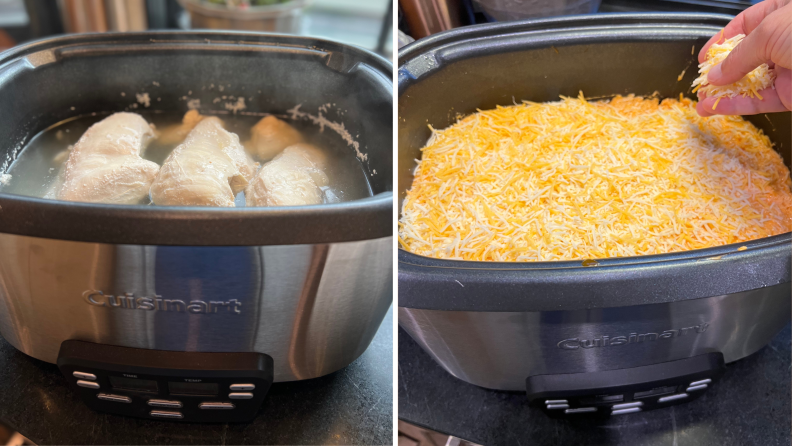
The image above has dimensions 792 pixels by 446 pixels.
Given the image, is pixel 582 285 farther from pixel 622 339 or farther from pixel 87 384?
pixel 87 384

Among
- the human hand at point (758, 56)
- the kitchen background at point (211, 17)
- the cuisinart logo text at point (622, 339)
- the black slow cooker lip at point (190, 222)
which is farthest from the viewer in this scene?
the kitchen background at point (211, 17)

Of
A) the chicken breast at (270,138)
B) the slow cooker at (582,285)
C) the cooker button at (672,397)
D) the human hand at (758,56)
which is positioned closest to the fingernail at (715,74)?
the human hand at (758,56)

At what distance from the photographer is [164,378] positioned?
66 cm

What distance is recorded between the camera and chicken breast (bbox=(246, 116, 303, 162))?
1.04 meters

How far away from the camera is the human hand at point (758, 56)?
74 centimetres

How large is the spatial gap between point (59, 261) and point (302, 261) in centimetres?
26

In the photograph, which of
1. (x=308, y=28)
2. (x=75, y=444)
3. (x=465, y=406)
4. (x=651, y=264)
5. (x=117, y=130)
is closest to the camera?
(x=651, y=264)

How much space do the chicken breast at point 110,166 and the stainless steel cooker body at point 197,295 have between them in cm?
25

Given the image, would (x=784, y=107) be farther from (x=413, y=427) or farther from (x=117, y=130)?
(x=117, y=130)

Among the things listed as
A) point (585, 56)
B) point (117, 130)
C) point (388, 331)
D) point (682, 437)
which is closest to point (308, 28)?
point (117, 130)

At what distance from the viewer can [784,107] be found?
890 mm

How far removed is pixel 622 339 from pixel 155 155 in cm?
89

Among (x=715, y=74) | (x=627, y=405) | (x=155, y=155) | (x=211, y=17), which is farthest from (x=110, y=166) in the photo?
(x=715, y=74)

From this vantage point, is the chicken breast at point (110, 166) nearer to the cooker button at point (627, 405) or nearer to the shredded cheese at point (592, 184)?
the shredded cheese at point (592, 184)
